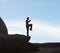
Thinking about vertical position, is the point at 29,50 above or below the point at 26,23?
below

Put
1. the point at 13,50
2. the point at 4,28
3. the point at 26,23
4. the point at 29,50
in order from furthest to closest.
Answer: the point at 4,28 → the point at 26,23 → the point at 29,50 → the point at 13,50

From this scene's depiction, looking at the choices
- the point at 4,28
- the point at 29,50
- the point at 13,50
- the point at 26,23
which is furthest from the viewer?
the point at 4,28

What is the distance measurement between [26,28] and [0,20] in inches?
348

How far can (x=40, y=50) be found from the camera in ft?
85.7

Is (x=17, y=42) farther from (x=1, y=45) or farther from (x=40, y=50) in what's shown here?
(x=40, y=50)

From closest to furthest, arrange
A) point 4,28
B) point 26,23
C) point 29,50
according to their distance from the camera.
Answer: point 29,50, point 26,23, point 4,28

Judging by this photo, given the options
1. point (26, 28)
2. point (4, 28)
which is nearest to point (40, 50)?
point (26, 28)

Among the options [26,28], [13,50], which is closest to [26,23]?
[26,28]

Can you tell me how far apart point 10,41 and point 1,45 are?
0.82m

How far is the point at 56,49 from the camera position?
26016 millimetres

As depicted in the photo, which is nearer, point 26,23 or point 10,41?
point 10,41

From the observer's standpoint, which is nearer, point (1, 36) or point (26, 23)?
point (1, 36)

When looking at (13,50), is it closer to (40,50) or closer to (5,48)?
(5,48)

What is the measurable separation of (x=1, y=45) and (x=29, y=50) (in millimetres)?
2626
